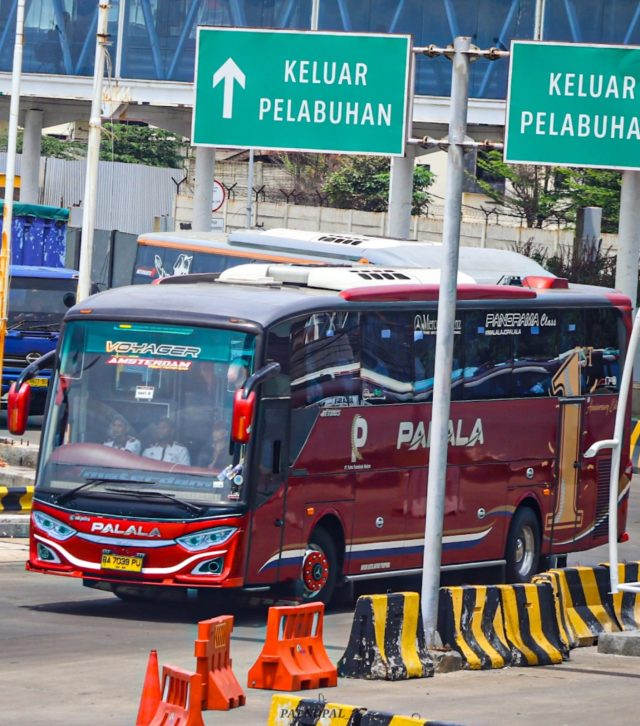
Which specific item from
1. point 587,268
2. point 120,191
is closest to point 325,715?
point 587,268

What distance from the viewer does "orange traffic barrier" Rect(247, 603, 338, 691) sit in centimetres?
1141

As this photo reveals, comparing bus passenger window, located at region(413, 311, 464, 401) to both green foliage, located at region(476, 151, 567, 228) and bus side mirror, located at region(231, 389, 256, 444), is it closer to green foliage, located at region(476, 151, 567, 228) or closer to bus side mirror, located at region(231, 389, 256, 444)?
bus side mirror, located at region(231, 389, 256, 444)

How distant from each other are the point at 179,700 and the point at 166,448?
16.3ft

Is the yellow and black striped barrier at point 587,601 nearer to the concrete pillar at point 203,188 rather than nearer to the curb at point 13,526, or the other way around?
the curb at point 13,526

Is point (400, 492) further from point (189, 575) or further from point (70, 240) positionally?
point (70, 240)

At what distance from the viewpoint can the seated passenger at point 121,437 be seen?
14523 millimetres

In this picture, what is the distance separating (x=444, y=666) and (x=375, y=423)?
12.5 ft

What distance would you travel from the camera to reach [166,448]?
47.5 feet

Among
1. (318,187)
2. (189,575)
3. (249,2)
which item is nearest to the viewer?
(189,575)

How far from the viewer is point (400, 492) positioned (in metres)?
16.4

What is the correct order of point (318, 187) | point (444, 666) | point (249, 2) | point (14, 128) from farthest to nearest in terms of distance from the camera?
point (318, 187), point (249, 2), point (14, 128), point (444, 666)

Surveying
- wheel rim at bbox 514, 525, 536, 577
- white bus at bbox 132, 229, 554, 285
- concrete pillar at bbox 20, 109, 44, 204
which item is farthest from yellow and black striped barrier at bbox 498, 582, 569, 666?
concrete pillar at bbox 20, 109, 44, 204

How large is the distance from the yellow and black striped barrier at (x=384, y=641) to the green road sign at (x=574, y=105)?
12704 millimetres

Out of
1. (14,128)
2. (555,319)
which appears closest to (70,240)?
(14,128)
